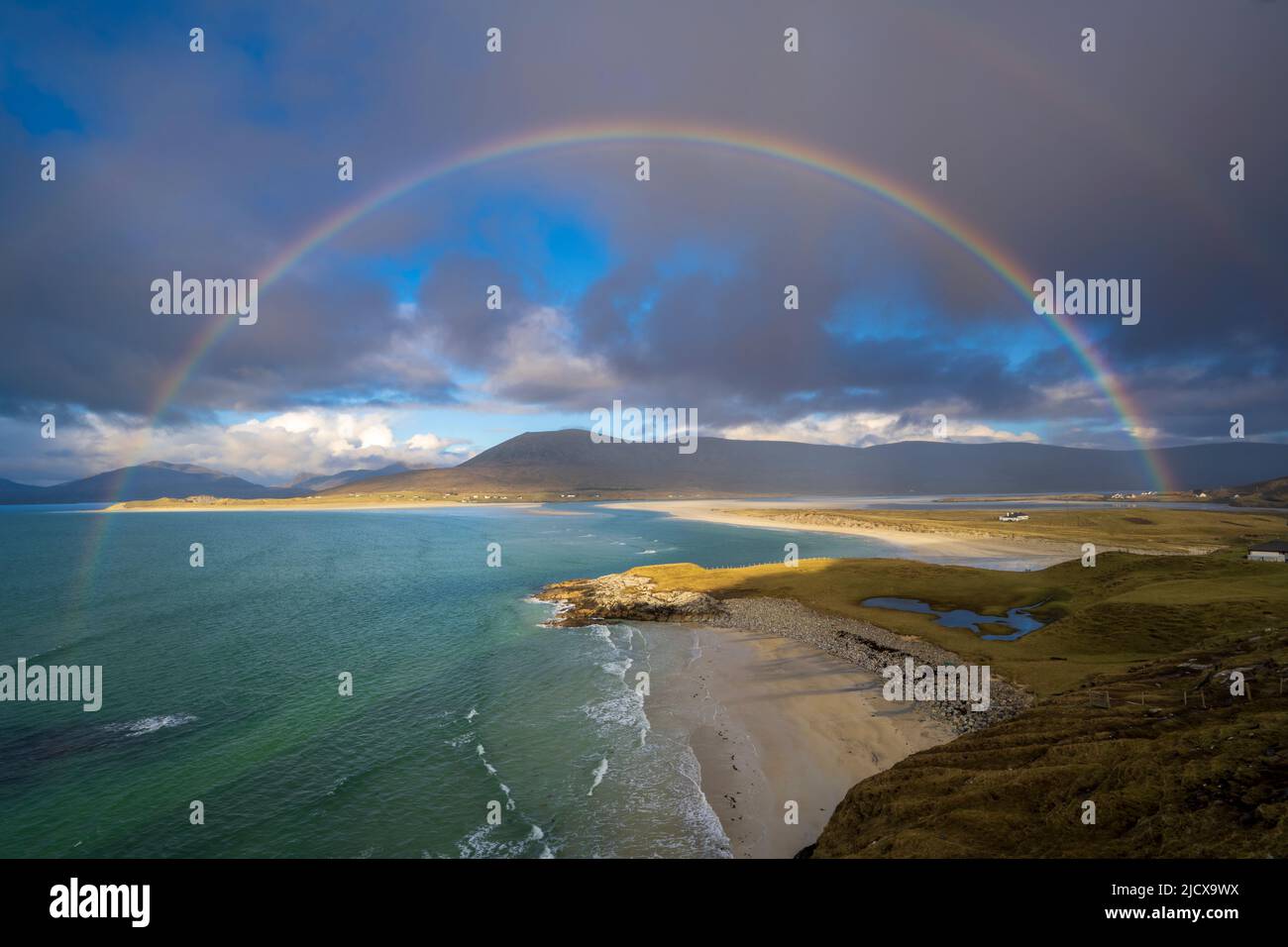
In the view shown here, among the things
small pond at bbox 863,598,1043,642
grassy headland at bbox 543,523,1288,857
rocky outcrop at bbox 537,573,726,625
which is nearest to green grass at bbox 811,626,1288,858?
grassy headland at bbox 543,523,1288,857

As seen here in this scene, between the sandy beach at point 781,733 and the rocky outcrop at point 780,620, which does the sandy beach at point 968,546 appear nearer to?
the rocky outcrop at point 780,620

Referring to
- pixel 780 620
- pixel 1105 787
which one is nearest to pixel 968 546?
pixel 780 620

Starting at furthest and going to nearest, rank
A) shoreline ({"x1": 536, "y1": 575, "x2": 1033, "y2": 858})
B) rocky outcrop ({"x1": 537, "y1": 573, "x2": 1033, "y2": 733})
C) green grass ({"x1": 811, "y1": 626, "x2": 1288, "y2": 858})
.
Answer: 1. rocky outcrop ({"x1": 537, "y1": 573, "x2": 1033, "y2": 733})
2. shoreline ({"x1": 536, "y1": 575, "x2": 1033, "y2": 858})
3. green grass ({"x1": 811, "y1": 626, "x2": 1288, "y2": 858})

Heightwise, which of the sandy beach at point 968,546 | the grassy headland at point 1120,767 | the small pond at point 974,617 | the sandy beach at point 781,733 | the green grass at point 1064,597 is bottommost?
the sandy beach at point 968,546

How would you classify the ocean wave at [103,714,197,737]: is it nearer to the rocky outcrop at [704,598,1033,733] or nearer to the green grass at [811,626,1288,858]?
the green grass at [811,626,1288,858]

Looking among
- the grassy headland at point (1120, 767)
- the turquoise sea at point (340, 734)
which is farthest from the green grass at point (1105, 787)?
the turquoise sea at point (340, 734)

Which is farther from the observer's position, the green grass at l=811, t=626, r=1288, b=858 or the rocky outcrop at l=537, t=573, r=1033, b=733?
the rocky outcrop at l=537, t=573, r=1033, b=733

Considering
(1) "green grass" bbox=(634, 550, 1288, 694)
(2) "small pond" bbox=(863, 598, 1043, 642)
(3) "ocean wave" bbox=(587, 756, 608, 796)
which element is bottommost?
(3) "ocean wave" bbox=(587, 756, 608, 796)
